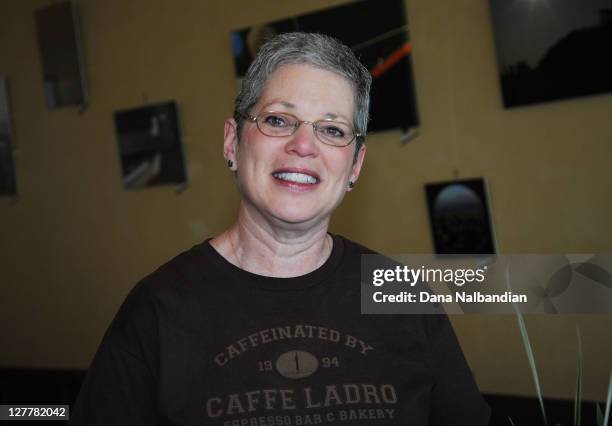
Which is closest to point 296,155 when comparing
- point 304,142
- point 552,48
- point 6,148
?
point 304,142

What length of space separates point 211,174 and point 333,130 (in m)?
2.15

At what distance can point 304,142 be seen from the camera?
111 centimetres

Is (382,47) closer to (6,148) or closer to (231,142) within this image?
(231,142)

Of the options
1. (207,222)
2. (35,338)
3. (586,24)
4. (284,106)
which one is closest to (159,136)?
(207,222)

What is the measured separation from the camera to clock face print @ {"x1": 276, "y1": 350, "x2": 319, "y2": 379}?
3.53 feet

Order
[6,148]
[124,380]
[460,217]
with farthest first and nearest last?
[6,148] < [460,217] < [124,380]

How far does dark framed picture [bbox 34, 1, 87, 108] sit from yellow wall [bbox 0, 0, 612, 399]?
2.5 inches

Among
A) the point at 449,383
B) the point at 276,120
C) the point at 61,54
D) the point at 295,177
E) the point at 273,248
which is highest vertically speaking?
the point at 61,54

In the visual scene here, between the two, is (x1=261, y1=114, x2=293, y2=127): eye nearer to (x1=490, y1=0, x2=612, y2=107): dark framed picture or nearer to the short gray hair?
the short gray hair

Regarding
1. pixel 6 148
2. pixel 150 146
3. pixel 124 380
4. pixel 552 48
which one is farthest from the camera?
pixel 6 148

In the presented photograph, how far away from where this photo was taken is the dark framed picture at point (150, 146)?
3.32m

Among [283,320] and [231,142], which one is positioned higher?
[231,142]

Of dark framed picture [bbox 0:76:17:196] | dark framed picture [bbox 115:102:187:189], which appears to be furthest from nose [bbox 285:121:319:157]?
dark framed picture [bbox 0:76:17:196]

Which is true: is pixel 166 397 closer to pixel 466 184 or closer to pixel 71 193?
pixel 466 184
